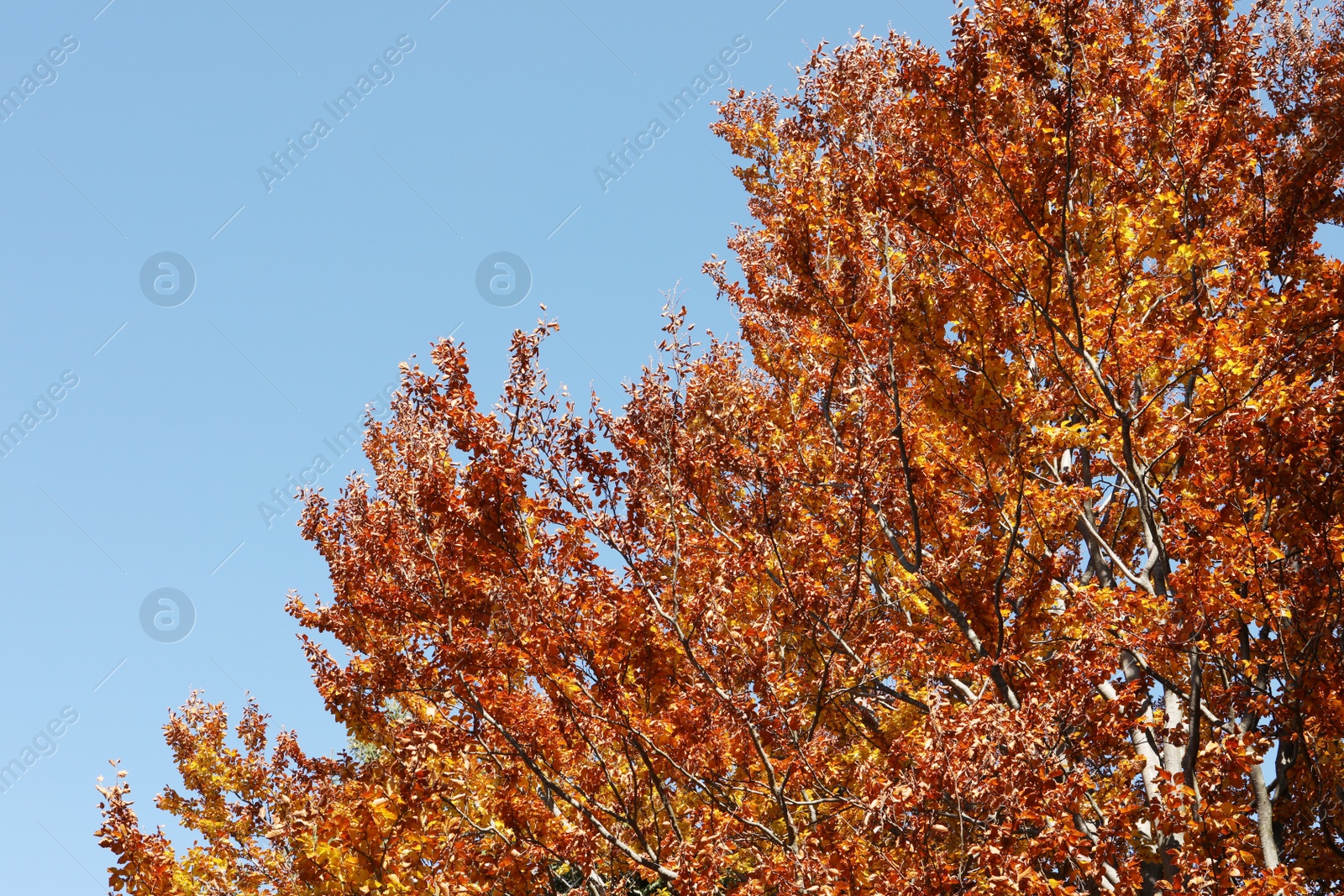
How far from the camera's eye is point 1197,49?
7.86 metres

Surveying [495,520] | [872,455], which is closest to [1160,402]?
[872,455]

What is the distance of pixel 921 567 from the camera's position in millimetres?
5832

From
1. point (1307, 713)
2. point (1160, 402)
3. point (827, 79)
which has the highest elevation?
point (827, 79)

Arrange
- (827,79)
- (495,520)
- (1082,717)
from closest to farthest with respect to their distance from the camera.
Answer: (1082,717) < (495,520) < (827,79)

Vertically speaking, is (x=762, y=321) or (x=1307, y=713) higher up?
(x=762, y=321)

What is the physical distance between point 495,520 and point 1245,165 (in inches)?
282

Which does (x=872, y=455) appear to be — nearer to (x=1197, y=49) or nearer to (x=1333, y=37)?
(x=1197, y=49)

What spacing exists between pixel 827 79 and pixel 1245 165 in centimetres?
382

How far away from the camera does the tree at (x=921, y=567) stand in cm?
500

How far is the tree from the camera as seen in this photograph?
5000mm

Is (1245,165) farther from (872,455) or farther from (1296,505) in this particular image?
(872,455)

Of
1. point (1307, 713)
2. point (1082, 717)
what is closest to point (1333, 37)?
point (1307, 713)

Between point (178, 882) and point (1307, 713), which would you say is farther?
point (178, 882)

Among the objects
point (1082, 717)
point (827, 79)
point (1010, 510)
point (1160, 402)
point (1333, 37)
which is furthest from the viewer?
point (1333, 37)
